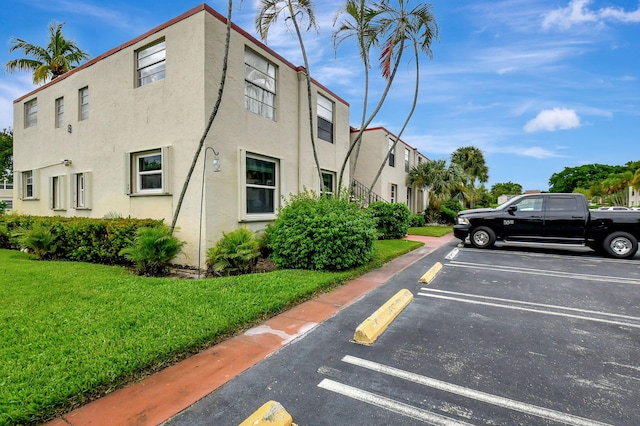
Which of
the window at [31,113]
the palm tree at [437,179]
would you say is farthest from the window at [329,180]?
the window at [31,113]

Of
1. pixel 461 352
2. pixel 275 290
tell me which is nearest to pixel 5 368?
pixel 275 290

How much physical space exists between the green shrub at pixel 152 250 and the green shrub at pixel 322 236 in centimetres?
211

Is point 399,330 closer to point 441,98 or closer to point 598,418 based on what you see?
point 598,418

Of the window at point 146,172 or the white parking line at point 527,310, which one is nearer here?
the white parking line at point 527,310

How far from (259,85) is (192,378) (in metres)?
7.69

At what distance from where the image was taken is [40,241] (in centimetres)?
762

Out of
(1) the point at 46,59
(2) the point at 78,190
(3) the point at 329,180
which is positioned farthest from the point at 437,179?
(1) the point at 46,59

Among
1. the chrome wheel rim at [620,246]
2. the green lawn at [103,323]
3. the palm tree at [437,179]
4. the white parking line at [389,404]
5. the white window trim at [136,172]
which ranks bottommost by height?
the white parking line at [389,404]

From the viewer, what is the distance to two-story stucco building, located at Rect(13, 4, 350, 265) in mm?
6980

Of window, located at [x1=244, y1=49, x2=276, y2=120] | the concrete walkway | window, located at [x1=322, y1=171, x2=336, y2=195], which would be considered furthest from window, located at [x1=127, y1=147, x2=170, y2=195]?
window, located at [x1=322, y1=171, x2=336, y2=195]

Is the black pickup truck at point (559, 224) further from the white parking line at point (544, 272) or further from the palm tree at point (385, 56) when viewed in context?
the palm tree at point (385, 56)

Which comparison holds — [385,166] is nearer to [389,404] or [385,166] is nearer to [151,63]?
[151,63]

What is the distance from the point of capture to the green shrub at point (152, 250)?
600cm

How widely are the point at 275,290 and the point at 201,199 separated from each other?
322 cm
